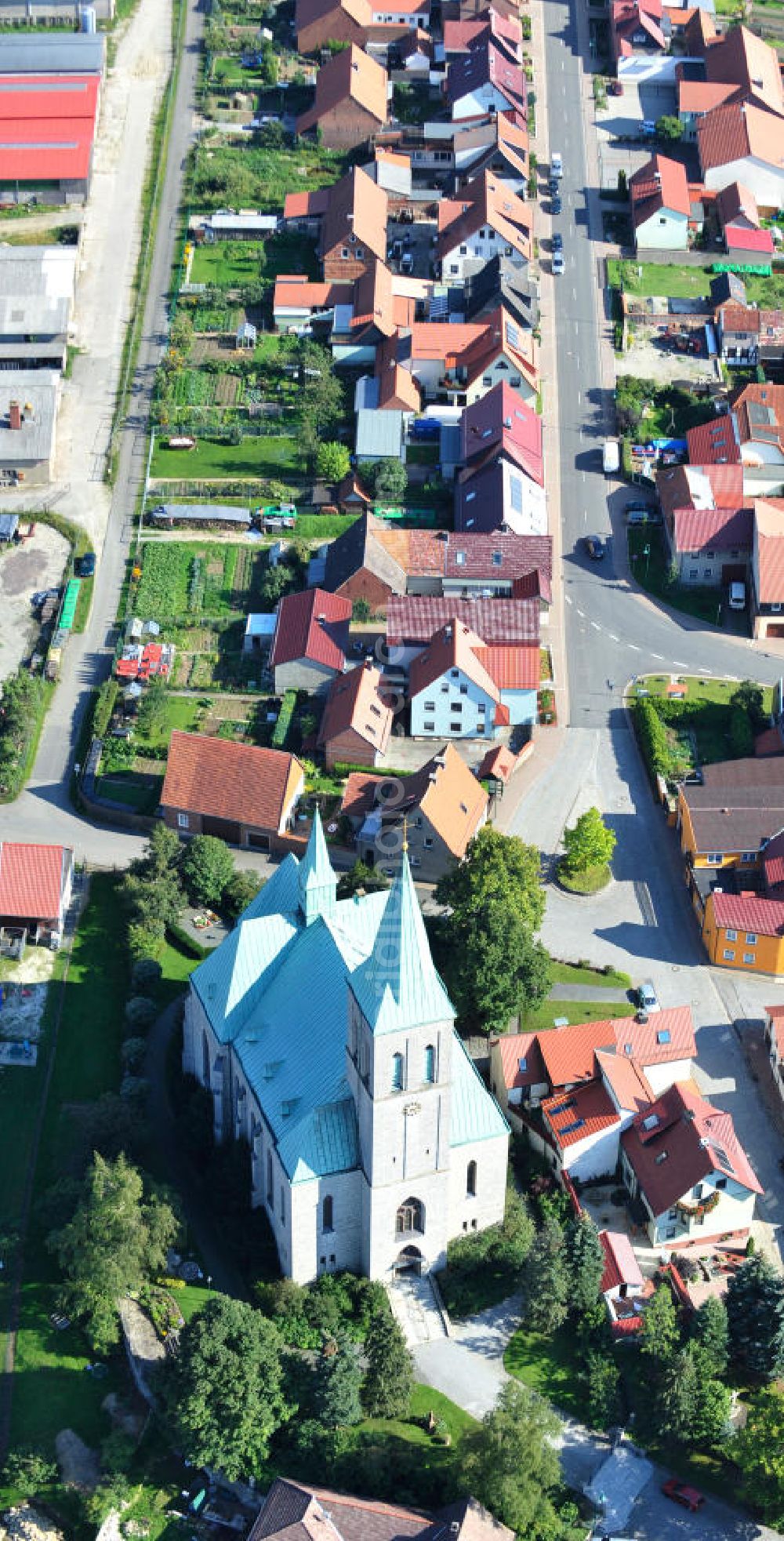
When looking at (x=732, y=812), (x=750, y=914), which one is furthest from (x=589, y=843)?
(x=750, y=914)

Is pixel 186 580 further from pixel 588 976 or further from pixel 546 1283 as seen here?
pixel 546 1283

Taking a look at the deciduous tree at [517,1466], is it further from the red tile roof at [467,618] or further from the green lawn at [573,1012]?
the red tile roof at [467,618]

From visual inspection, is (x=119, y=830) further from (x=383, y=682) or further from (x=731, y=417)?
(x=731, y=417)

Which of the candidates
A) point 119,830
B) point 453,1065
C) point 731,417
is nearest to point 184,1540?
point 453,1065

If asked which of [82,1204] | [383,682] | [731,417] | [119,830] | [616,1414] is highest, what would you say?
[731,417]

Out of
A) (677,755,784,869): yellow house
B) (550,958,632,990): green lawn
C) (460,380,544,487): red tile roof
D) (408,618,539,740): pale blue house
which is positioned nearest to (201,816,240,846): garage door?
(408,618,539,740): pale blue house
